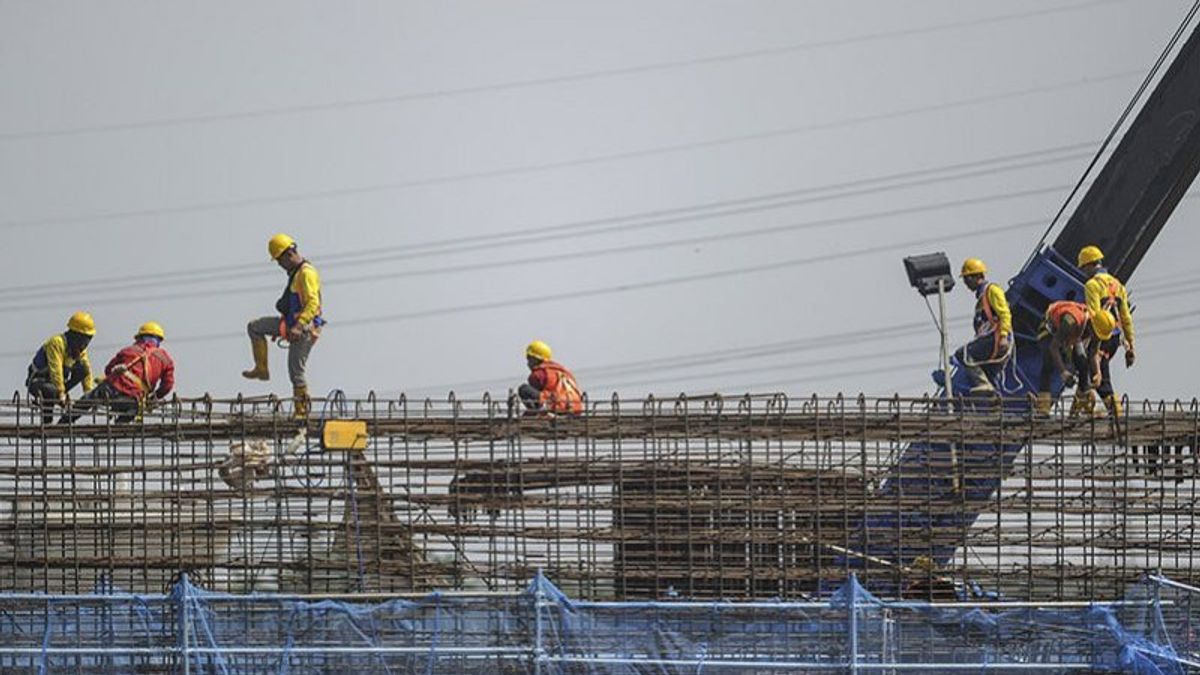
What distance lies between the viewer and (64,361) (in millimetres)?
27969

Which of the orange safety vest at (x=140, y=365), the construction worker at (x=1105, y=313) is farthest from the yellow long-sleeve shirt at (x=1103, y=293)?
the orange safety vest at (x=140, y=365)

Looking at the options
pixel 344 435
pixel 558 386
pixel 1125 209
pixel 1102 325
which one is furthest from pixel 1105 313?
pixel 344 435

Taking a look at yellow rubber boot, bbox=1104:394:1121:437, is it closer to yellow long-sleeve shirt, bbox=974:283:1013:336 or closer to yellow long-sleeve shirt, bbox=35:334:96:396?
yellow long-sleeve shirt, bbox=974:283:1013:336

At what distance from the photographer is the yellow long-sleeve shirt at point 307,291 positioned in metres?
27.4

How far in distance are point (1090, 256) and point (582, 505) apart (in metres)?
7.44

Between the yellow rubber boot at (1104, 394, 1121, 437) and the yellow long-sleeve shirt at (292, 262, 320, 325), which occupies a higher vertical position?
the yellow long-sleeve shirt at (292, 262, 320, 325)

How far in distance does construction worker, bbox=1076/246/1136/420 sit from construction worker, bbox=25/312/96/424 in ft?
40.2

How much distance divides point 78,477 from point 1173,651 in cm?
1185

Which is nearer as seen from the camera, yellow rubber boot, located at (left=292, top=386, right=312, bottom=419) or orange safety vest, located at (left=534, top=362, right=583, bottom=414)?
yellow rubber boot, located at (left=292, top=386, right=312, bottom=419)

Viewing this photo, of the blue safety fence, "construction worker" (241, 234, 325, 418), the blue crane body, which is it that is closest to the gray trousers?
"construction worker" (241, 234, 325, 418)

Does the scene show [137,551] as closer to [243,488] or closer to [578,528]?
A: [243,488]

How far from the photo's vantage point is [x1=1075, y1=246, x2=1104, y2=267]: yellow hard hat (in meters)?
27.8

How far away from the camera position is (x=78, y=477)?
25156 mm

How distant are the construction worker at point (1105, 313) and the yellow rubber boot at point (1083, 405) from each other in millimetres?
693
